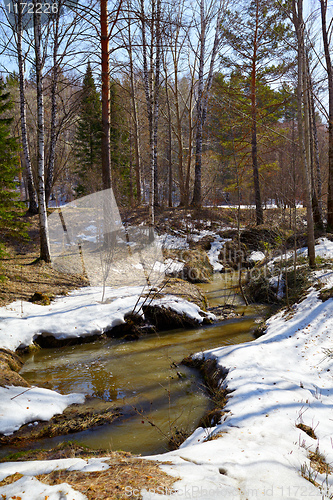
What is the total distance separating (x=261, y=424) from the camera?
3438 mm

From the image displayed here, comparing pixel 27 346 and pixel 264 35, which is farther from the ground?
pixel 264 35

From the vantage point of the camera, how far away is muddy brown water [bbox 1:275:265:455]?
Result: 13.0ft

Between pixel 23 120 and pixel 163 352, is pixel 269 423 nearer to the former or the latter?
pixel 163 352

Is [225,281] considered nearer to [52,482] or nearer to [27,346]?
[27,346]

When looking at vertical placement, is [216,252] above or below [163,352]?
above

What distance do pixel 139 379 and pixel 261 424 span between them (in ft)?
8.35

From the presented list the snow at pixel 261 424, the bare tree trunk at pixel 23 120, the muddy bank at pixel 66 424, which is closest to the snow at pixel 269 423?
the snow at pixel 261 424

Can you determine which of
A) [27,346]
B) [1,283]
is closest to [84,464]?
[27,346]

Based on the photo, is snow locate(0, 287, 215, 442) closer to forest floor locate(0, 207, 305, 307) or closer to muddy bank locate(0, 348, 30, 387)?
muddy bank locate(0, 348, 30, 387)

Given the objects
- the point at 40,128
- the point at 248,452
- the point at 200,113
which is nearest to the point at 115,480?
the point at 248,452

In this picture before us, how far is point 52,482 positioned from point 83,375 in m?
3.26

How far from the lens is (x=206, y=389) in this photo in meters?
5.15

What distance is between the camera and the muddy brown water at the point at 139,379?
397 cm

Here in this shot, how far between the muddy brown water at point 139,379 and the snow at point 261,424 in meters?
0.56
